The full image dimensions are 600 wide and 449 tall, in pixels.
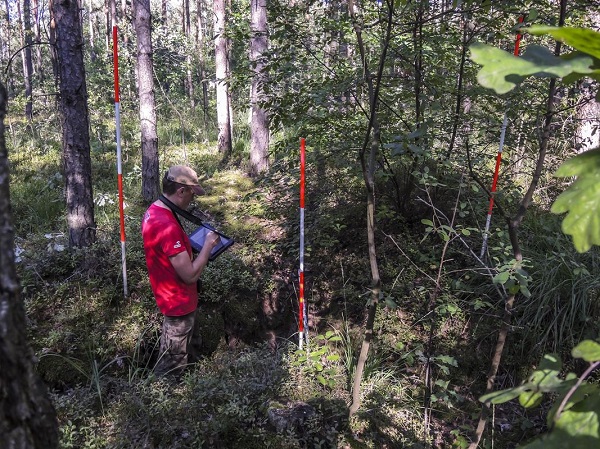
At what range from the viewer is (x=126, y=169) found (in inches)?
376

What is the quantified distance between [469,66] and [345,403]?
3484 mm

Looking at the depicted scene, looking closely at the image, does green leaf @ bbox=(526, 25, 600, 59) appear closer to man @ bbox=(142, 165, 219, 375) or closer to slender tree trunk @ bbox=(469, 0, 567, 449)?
slender tree trunk @ bbox=(469, 0, 567, 449)

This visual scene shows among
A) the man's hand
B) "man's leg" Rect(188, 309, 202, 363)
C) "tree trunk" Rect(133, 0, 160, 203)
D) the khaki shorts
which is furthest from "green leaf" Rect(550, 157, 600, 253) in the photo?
"tree trunk" Rect(133, 0, 160, 203)

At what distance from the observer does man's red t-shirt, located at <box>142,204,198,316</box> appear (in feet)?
10.0

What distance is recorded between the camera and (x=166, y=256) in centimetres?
312

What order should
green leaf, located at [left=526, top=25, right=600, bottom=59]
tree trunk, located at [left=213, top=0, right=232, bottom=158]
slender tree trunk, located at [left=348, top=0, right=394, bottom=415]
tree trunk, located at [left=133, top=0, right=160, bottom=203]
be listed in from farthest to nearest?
tree trunk, located at [left=213, top=0, right=232, bottom=158]
tree trunk, located at [left=133, top=0, right=160, bottom=203]
slender tree trunk, located at [left=348, top=0, right=394, bottom=415]
green leaf, located at [left=526, top=25, right=600, bottom=59]

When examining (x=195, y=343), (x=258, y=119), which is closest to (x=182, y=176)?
(x=195, y=343)

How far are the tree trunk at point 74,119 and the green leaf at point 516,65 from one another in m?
4.71

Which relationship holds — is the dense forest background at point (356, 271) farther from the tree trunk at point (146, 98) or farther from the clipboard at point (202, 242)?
the tree trunk at point (146, 98)

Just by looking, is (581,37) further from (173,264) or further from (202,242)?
(202,242)

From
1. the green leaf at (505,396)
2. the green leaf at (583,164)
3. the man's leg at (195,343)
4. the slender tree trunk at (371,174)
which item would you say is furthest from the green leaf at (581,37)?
the man's leg at (195,343)

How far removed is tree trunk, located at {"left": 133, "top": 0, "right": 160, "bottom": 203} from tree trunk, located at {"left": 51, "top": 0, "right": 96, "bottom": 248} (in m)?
2.31

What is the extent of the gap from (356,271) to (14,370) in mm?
3973

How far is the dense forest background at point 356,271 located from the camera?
2.71 meters
